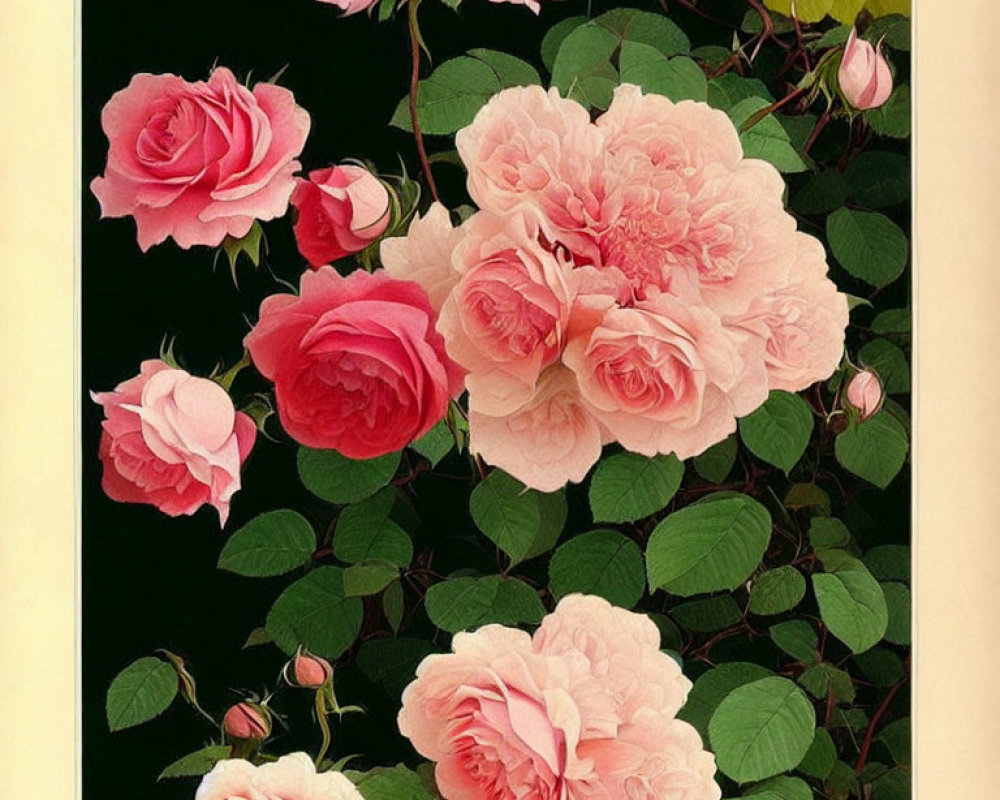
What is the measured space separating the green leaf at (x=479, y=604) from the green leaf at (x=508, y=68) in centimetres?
36

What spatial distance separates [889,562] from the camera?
0.67 meters

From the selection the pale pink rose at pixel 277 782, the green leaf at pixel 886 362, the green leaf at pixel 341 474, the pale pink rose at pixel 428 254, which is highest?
the pale pink rose at pixel 428 254

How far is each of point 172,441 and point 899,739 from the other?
57cm

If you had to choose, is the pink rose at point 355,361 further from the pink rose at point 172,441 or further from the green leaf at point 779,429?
the green leaf at point 779,429

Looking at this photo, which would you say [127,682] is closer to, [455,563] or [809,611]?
[455,563]

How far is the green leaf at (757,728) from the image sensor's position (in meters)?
0.68

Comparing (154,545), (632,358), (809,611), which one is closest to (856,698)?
(809,611)

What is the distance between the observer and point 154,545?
2.21 feet

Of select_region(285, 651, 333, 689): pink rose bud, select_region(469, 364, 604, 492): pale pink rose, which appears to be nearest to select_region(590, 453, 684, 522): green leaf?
select_region(469, 364, 604, 492): pale pink rose

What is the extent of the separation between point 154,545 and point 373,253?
0.26 meters

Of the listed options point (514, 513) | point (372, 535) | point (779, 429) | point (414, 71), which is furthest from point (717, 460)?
point (414, 71)

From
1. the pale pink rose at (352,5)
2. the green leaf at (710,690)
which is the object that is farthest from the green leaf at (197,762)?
the pale pink rose at (352,5)

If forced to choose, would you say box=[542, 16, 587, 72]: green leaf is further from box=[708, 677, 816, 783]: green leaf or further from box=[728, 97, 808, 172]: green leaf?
box=[708, 677, 816, 783]: green leaf

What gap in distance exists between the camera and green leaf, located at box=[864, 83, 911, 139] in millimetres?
678
